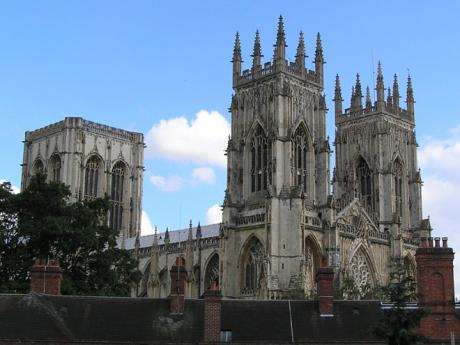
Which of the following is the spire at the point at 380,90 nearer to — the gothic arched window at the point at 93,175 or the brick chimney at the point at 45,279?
the gothic arched window at the point at 93,175

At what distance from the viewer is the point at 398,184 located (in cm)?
9231

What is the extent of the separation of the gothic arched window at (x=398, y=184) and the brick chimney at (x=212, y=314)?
5921 cm

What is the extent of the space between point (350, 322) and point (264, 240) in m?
38.1

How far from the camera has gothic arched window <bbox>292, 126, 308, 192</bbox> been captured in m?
77.8

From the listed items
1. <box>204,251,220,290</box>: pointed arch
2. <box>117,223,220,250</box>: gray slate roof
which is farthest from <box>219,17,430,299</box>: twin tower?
<box>117,223,220,250</box>: gray slate roof

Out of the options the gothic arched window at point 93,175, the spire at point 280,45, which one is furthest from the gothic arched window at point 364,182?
the gothic arched window at point 93,175

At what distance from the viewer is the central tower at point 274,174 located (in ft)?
239

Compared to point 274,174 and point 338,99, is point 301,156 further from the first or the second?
point 338,99

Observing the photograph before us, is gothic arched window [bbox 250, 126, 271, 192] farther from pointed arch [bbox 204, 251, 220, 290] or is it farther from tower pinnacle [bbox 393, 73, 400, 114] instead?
tower pinnacle [bbox 393, 73, 400, 114]

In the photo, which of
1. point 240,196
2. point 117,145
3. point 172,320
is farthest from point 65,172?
point 172,320

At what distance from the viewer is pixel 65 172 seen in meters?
104

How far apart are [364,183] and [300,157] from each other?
15.5 metres

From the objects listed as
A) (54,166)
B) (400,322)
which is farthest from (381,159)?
(400,322)

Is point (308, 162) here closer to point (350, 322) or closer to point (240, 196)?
point (240, 196)
